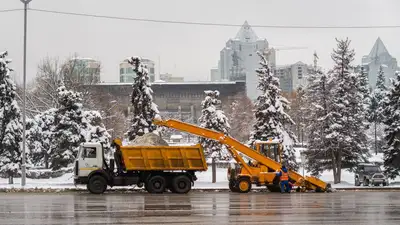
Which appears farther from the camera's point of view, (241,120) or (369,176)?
(241,120)

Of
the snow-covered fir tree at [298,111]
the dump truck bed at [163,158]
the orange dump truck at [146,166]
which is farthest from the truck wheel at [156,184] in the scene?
the snow-covered fir tree at [298,111]

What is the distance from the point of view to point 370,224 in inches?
635

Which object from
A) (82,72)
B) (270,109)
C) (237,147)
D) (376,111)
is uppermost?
(82,72)

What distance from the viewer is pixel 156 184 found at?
1182 inches

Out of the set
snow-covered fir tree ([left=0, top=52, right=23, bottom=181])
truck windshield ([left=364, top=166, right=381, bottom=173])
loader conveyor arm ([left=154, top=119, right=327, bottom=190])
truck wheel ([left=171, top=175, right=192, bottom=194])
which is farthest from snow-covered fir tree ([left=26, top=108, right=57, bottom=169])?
truck windshield ([left=364, top=166, right=381, bottom=173])

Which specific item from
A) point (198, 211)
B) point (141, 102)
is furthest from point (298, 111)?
point (198, 211)

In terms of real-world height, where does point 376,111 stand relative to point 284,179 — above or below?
above

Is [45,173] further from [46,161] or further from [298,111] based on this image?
[298,111]

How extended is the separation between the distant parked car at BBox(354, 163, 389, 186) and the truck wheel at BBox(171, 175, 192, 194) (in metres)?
17.6

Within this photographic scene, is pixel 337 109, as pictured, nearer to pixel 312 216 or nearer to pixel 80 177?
pixel 80 177

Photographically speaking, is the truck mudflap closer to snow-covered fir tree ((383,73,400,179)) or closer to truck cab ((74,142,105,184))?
truck cab ((74,142,105,184))

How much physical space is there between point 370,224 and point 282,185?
14.6m

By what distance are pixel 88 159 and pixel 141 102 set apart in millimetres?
12193

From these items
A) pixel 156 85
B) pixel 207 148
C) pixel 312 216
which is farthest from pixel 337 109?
pixel 156 85
